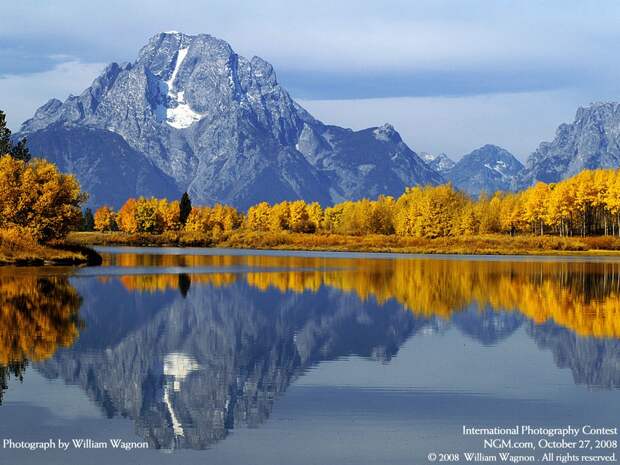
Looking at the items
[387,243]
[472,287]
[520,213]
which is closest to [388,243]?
[387,243]

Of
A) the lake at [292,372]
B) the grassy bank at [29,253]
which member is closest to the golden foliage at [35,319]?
the lake at [292,372]

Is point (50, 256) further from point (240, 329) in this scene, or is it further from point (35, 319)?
point (240, 329)

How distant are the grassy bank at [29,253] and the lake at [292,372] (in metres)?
26.2

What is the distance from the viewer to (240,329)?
3581 centimetres

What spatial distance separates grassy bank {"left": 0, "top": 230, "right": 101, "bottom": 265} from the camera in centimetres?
7631

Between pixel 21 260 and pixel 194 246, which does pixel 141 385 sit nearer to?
pixel 21 260

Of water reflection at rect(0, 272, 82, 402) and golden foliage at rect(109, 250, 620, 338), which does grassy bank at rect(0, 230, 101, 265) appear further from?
water reflection at rect(0, 272, 82, 402)

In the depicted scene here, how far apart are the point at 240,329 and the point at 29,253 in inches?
1914

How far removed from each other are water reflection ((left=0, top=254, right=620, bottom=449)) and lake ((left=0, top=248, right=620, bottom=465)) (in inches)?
4.1

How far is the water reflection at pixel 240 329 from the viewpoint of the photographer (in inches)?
844

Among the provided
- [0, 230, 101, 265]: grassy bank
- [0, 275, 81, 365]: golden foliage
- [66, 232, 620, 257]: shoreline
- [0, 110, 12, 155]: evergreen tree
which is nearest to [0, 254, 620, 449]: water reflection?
[0, 275, 81, 365]: golden foliage

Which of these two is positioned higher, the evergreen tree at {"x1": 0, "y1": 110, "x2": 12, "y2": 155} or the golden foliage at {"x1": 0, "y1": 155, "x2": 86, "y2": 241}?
the evergreen tree at {"x1": 0, "y1": 110, "x2": 12, "y2": 155}

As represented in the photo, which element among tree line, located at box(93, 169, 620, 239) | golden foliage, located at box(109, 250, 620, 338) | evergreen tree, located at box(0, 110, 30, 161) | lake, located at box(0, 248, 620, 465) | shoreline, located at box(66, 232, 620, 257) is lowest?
shoreline, located at box(66, 232, 620, 257)

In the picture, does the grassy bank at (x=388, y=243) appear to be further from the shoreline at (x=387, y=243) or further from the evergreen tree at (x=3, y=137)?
the evergreen tree at (x=3, y=137)
